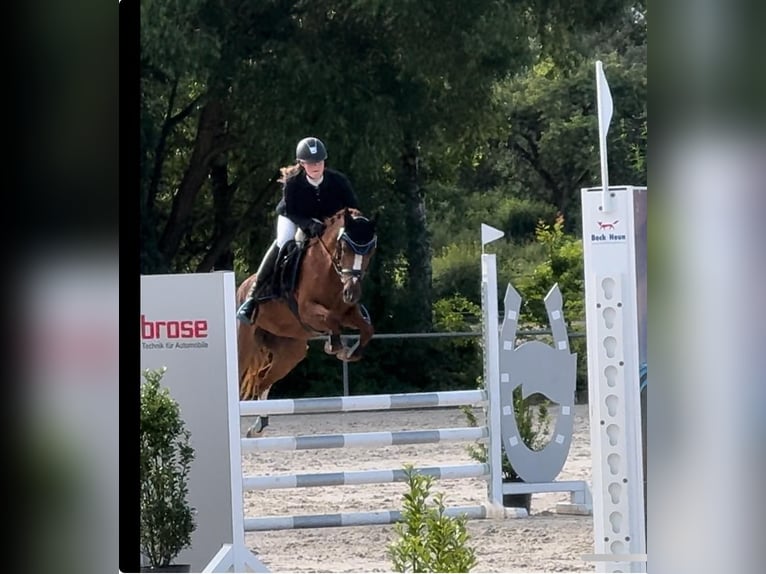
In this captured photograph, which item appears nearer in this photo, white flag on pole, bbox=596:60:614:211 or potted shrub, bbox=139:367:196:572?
white flag on pole, bbox=596:60:614:211

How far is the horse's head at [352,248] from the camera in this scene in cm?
259

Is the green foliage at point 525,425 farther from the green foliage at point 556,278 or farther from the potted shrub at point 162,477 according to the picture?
the potted shrub at point 162,477

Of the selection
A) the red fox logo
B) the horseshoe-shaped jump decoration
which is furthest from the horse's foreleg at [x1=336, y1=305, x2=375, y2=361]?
the red fox logo

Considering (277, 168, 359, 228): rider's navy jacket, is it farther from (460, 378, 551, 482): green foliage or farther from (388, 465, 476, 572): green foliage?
(388, 465, 476, 572): green foliage

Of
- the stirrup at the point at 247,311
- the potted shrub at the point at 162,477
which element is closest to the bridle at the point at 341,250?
the stirrup at the point at 247,311

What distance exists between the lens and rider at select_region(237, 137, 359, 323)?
101 inches

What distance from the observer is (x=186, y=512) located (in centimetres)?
272

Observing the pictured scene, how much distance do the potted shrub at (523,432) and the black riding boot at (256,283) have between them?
58 centimetres

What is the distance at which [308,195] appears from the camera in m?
2.59

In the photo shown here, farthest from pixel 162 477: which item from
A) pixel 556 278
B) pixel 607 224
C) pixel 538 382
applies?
pixel 607 224
